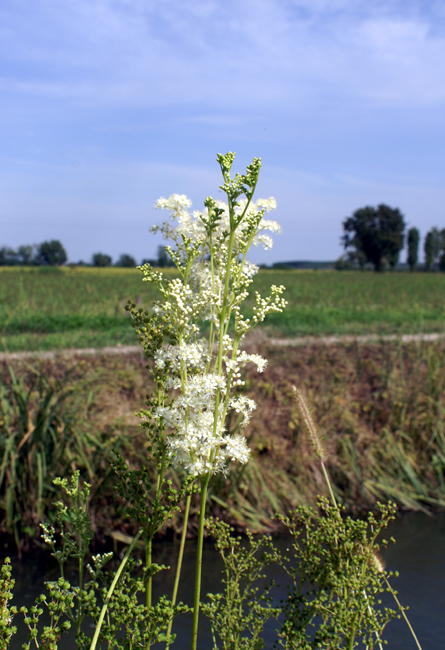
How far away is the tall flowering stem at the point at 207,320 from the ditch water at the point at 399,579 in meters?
2.42

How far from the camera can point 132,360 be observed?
5762mm

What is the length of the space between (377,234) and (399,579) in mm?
87278

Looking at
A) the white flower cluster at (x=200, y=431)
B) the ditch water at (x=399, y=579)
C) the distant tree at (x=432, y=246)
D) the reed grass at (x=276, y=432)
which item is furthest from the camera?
the distant tree at (x=432, y=246)

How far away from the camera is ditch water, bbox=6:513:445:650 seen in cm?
350

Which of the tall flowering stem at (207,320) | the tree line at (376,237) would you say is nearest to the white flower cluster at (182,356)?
the tall flowering stem at (207,320)

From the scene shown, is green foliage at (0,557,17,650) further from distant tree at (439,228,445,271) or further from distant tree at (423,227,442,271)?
distant tree at (423,227,442,271)

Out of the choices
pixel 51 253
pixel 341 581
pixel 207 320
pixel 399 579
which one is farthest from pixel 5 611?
pixel 51 253

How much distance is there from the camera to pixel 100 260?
49.6 metres

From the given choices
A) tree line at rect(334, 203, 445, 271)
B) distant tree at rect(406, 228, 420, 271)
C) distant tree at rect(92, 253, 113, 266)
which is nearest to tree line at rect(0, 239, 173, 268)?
distant tree at rect(92, 253, 113, 266)

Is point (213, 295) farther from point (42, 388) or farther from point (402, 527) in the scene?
point (402, 527)

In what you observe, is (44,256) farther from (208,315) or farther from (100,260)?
(208,315)

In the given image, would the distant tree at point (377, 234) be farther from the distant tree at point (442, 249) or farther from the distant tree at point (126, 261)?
the distant tree at point (126, 261)

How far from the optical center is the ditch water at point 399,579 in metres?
3.50

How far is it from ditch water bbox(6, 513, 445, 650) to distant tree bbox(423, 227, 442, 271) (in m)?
99.0
